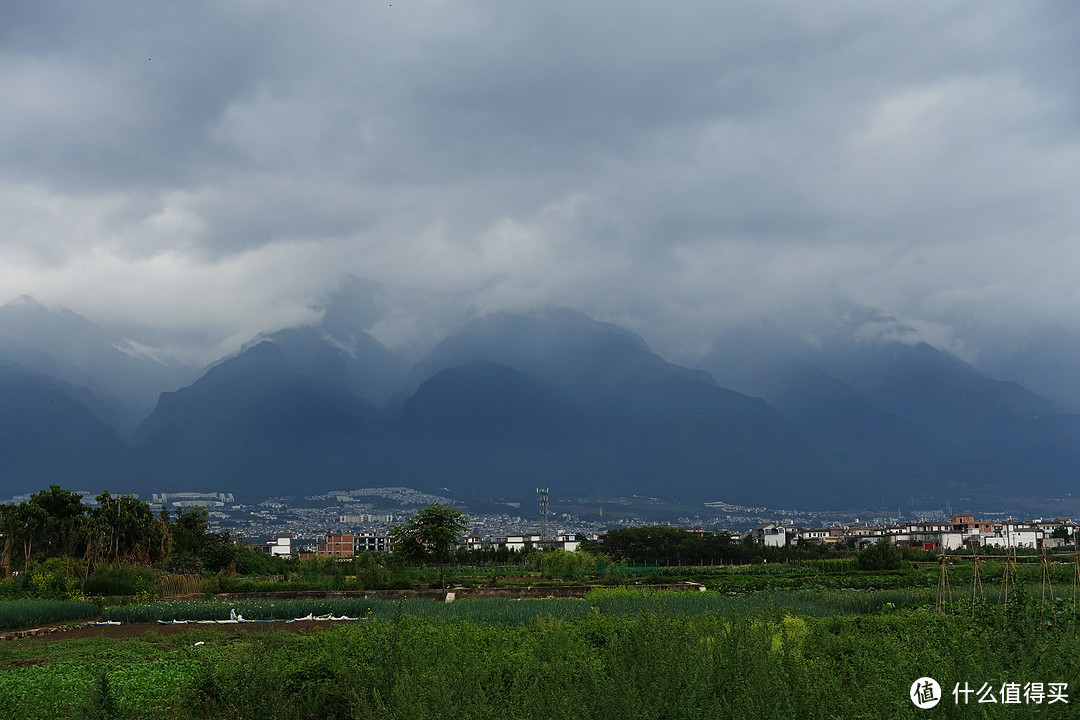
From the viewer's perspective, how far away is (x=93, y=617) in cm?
1962

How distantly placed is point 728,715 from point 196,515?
4362 cm

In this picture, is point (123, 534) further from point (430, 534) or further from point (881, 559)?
point (881, 559)

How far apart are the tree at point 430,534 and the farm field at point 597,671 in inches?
768

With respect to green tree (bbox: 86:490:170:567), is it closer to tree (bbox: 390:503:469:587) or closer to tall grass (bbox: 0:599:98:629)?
tree (bbox: 390:503:469:587)

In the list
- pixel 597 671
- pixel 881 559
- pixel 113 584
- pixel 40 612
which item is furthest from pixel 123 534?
pixel 881 559

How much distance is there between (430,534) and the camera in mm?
32344

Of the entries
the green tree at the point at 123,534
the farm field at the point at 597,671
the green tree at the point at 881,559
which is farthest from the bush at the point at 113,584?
the green tree at the point at 881,559

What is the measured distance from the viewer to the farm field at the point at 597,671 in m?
5.64

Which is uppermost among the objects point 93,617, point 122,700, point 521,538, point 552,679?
point 552,679

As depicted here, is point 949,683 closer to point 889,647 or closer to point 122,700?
point 889,647

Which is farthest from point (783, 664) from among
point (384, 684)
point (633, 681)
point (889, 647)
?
point (384, 684)

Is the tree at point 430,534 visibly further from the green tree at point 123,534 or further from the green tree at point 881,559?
the green tree at point 881,559

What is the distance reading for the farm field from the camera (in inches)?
222

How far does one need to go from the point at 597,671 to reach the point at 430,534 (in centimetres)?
2600
